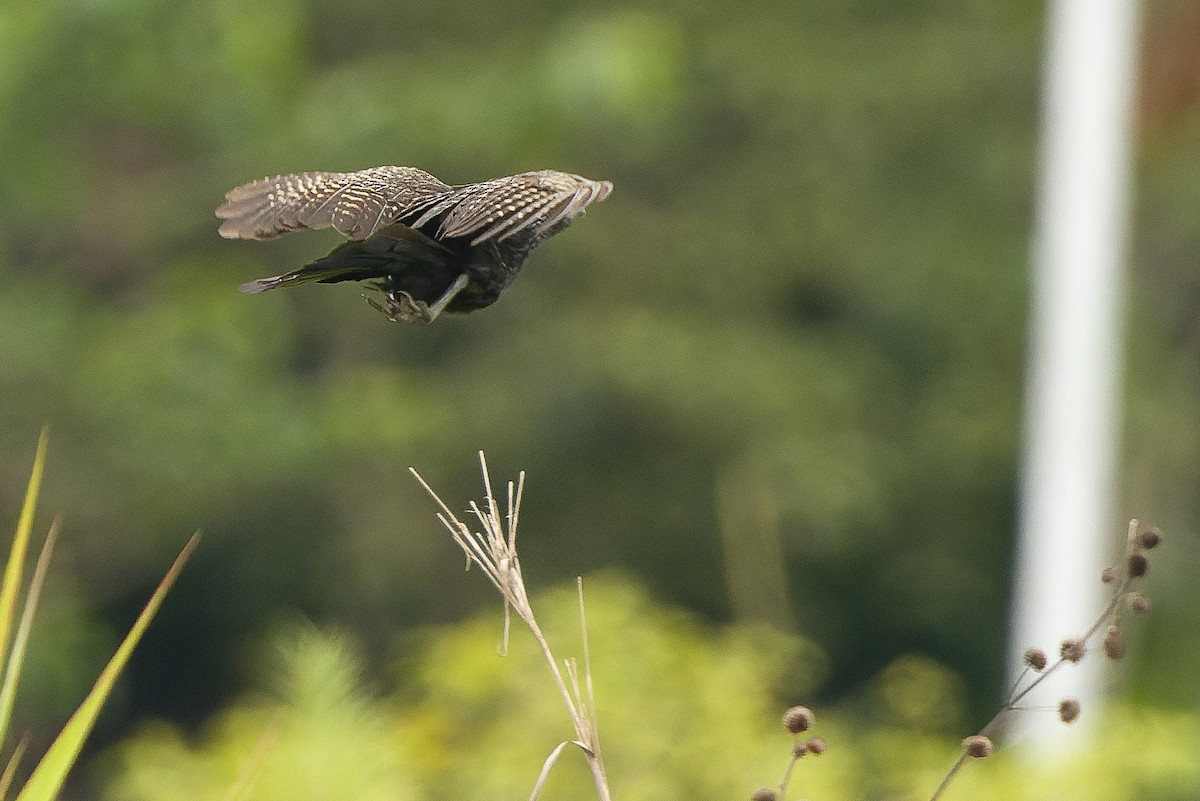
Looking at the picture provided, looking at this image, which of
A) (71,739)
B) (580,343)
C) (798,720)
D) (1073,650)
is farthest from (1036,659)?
(580,343)

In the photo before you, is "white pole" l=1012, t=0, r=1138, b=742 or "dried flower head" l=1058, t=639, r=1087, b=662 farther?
"white pole" l=1012, t=0, r=1138, b=742

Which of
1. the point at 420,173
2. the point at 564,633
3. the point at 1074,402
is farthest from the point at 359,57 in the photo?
the point at 420,173

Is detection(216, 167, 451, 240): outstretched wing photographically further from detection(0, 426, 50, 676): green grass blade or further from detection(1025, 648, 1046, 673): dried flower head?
detection(1025, 648, 1046, 673): dried flower head

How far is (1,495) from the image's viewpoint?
961cm

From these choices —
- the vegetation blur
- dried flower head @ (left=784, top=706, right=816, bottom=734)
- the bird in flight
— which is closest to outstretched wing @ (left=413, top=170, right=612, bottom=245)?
the bird in flight

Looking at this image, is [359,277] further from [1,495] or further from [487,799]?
[1,495]

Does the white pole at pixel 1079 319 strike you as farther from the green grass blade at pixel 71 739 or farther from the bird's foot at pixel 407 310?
the green grass blade at pixel 71 739

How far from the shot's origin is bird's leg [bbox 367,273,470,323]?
2412 millimetres

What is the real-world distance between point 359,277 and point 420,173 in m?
0.34

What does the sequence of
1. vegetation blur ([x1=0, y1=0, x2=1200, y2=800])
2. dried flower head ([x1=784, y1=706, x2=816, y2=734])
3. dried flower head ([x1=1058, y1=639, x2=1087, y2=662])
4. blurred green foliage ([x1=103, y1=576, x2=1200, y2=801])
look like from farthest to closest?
vegetation blur ([x1=0, y1=0, x2=1200, y2=800])
blurred green foliage ([x1=103, y1=576, x2=1200, y2=801])
dried flower head ([x1=1058, y1=639, x2=1087, y2=662])
dried flower head ([x1=784, y1=706, x2=816, y2=734])

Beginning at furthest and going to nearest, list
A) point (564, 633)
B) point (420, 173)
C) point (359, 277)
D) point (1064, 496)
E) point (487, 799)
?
1. point (1064, 496)
2. point (564, 633)
3. point (487, 799)
4. point (420, 173)
5. point (359, 277)

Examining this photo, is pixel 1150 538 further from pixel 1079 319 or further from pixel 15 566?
pixel 1079 319

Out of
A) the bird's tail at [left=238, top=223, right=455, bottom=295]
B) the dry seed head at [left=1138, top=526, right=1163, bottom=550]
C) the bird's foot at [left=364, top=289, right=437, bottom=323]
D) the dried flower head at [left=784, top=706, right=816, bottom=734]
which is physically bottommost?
the dried flower head at [left=784, top=706, right=816, bottom=734]

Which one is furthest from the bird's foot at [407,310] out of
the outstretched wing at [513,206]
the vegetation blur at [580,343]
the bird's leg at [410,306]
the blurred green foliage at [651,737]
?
the vegetation blur at [580,343]
